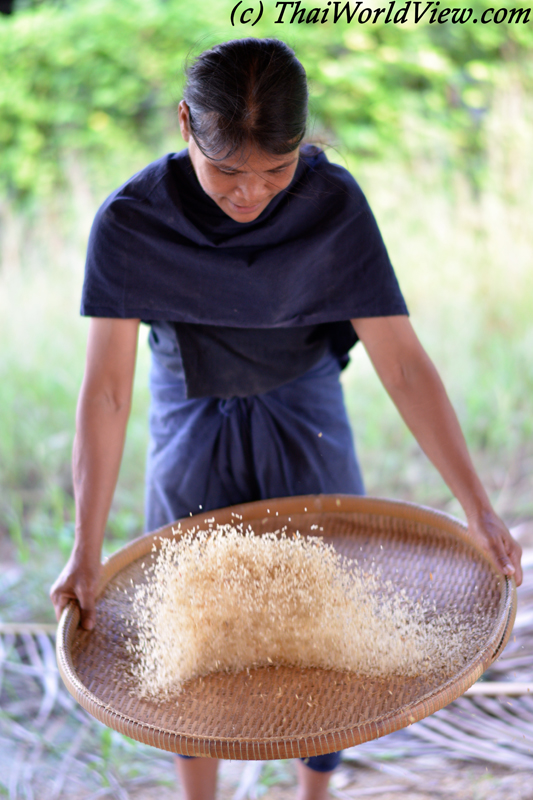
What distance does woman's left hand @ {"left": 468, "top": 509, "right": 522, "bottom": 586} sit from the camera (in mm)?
1174

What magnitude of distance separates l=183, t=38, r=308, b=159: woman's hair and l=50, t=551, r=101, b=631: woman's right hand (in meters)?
0.70

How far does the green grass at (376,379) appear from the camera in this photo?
2818 mm

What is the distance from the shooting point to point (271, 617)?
117 cm

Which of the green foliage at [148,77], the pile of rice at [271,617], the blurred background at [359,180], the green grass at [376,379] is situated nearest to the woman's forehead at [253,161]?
the blurred background at [359,180]

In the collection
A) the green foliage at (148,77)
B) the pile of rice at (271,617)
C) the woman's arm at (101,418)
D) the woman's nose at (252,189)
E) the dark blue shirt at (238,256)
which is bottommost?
the pile of rice at (271,617)

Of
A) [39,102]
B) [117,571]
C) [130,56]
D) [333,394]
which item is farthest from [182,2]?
[117,571]

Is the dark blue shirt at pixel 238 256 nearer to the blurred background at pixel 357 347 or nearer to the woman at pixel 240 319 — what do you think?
the woman at pixel 240 319

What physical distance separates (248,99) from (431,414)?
2.00 ft

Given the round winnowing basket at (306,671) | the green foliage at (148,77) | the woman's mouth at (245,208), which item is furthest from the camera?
the green foliage at (148,77)

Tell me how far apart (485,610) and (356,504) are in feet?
1.16

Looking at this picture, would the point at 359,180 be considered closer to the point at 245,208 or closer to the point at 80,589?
the point at 245,208

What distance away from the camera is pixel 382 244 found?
1315 mm

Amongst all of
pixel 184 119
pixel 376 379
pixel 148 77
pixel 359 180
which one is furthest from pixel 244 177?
pixel 148 77

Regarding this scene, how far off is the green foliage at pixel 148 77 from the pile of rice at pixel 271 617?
3762mm
